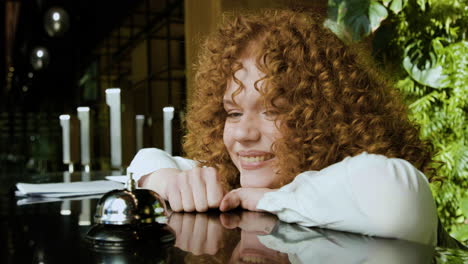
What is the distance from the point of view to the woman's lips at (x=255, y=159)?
1.09 meters

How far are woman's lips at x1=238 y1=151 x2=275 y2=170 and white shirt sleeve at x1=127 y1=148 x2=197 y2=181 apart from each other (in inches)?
11.2

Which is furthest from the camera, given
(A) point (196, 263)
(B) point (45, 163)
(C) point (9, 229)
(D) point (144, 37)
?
(B) point (45, 163)

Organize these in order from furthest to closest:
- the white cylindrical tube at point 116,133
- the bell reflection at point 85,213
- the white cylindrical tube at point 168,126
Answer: the white cylindrical tube at point 116,133 → the white cylindrical tube at point 168,126 → the bell reflection at point 85,213

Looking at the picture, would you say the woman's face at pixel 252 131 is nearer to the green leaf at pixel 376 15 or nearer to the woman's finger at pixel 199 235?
the woman's finger at pixel 199 235

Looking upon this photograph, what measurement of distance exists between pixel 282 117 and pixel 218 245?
1.62 ft

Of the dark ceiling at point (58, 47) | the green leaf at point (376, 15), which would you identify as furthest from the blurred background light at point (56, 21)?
the green leaf at point (376, 15)

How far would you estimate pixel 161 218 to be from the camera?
697 mm

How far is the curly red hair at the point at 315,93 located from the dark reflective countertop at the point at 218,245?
0.80ft

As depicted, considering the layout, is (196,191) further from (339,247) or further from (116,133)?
(116,133)

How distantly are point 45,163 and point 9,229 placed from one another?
29.4ft

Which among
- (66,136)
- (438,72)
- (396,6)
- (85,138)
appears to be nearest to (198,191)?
(396,6)

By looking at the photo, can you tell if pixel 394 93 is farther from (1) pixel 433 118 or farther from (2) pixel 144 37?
(2) pixel 144 37

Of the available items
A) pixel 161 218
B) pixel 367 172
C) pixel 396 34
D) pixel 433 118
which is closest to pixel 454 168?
pixel 433 118

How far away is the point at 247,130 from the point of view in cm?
107
